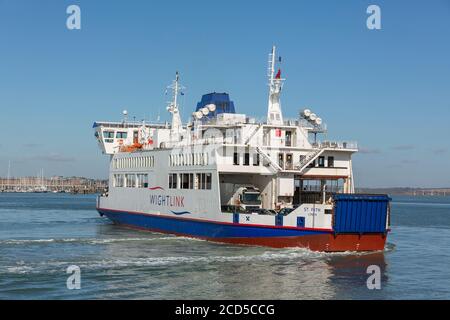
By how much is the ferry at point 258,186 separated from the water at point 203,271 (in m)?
1.06

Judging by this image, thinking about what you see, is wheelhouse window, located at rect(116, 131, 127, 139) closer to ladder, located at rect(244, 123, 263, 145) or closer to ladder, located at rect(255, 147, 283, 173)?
ladder, located at rect(244, 123, 263, 145)

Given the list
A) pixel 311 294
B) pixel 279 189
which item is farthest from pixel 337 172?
pixel 311 294

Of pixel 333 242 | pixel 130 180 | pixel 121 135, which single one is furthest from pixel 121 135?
pixel 333 242

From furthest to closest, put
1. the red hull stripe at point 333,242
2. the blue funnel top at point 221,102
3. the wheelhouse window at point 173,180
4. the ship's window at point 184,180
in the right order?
1. the blue funnel top at point 221,102
2. the wheelhouse window at point 173,180
3. the ship's window at point 184,180
4. the red hull stripe at point 333,242

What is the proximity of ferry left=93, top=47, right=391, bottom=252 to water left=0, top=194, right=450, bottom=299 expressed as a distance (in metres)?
1.06

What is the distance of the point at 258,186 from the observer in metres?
35.9

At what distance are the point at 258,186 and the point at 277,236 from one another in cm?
602

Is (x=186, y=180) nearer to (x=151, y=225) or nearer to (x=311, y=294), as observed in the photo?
(x=151, y=225)

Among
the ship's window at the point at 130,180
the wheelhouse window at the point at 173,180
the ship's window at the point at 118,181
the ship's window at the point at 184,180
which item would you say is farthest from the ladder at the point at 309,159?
the ship's window at the point at 118,181

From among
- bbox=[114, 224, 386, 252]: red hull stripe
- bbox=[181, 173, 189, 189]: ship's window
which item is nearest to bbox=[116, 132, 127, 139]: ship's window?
bbox=[181, 173, 189, 189]: ship's window

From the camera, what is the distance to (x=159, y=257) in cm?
2820

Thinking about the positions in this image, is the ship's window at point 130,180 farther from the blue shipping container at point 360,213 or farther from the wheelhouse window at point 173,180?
the blue shipping container at point 360,213

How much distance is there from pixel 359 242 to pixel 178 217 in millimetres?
12721

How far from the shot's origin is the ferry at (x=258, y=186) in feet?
96.1
